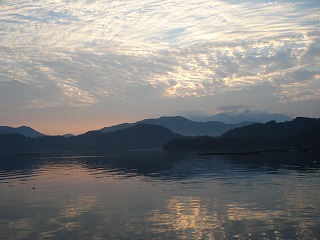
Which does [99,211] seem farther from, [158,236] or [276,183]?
[276,183]

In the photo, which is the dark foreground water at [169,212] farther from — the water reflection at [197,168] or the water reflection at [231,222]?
the water reflection at [197,168]

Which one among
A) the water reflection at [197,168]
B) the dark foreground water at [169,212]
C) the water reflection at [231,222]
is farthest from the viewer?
the water reflection at [197,168]

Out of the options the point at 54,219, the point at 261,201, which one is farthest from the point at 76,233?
the point at 261,201

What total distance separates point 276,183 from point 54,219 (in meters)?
38.6

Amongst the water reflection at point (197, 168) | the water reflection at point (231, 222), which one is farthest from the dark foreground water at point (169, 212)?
the water reflection at point (197, 168)

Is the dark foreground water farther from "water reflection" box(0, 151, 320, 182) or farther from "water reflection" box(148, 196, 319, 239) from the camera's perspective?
"water reflection" box(0, 151, 320, 182)

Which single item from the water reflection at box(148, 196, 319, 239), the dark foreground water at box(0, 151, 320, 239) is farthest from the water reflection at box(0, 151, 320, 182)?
the water reflection at box(148, 196, 319, 239)

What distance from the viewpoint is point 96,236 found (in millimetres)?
29469

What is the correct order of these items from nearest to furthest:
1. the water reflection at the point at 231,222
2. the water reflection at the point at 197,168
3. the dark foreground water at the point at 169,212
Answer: the water reflection at the point at 231,222 → the dark foreground water at the point at 169,212 → the water reflection at the point at 197,168

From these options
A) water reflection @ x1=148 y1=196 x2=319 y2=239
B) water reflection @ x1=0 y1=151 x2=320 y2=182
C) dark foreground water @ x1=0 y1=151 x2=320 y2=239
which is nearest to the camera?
water reflection @ x1=148 y1=196 x2=319 y2=239

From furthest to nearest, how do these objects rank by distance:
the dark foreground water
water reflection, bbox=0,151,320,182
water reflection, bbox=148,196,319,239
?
water reflection, bbox=0,151,320,182 < the dark foreground water < water reflection, bbox=148,196,319,239

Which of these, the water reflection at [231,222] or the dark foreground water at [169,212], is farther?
the dark foreground water at [169,212]

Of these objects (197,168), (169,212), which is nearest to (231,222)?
(169,212)

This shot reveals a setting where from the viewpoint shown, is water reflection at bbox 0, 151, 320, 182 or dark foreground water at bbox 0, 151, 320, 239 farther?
water reflection at bbox 0, 151, 320, 182
